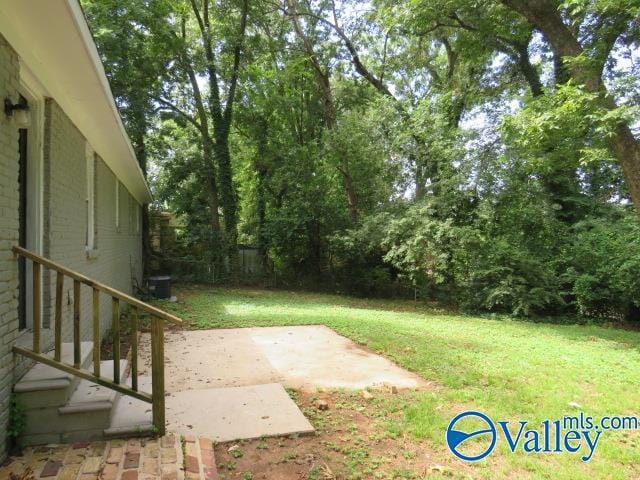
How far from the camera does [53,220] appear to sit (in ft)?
12.4

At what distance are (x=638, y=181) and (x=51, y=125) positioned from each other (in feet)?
30.1

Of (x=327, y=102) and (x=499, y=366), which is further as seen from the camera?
(x=327, y=102)

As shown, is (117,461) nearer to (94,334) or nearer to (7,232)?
(94,334)

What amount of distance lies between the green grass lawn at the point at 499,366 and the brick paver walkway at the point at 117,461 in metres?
1.64

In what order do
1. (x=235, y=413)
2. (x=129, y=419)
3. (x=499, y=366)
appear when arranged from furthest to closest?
(x=499, y=366)
(x=235, y=413)
(x=129, y=419)

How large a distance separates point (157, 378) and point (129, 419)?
1.30ft

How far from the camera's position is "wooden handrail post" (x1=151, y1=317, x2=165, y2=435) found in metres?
3.04

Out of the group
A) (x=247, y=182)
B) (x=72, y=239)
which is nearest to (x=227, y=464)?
(x=72, y=239)

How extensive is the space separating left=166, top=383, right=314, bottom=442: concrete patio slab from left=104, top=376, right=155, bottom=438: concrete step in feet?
0.83

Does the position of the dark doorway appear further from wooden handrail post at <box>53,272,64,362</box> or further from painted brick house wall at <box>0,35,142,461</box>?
wooden handrail post at <box>53,272,64,362</box>

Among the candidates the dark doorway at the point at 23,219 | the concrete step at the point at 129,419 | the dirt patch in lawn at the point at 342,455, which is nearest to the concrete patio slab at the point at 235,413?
the dirt patch in lawn at the point at 342,455

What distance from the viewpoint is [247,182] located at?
21.3m

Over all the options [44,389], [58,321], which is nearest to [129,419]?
[44,389]

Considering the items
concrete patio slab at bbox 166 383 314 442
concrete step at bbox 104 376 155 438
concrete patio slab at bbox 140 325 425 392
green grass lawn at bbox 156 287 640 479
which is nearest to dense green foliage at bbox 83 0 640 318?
green grass lawn at bbox 156 287 640 479
